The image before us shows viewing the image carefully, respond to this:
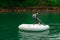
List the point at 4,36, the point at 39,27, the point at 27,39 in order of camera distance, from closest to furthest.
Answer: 1. the point at 27,39
2. the point at 4,36
3. the point at 39,27

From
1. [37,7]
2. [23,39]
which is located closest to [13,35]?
[23,39]

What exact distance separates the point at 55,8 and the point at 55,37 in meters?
37.6

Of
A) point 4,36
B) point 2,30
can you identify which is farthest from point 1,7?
A: point 4,36

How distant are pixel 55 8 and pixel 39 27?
3409 cm

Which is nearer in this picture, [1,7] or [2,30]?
[2,30]

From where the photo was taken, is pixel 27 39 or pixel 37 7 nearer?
pixel 27 39

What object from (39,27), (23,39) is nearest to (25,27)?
(39,27)

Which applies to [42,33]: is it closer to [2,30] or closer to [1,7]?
[2,30]

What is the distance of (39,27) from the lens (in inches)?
1204

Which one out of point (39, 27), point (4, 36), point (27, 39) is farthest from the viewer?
point (39, 27)

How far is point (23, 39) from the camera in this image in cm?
2612

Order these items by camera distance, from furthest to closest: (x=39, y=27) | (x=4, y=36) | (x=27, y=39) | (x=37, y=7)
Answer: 1. (x=37, y=7)
2. (x=39, y=27)
3. (x=4, y=36)
4. (x=27, y=39)

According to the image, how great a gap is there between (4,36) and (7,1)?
126 ft

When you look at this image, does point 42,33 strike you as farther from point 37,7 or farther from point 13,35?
point 37,7
